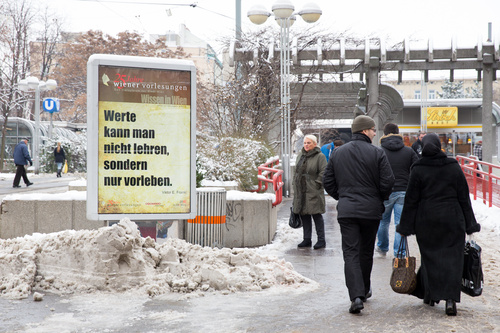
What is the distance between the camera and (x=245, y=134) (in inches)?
722

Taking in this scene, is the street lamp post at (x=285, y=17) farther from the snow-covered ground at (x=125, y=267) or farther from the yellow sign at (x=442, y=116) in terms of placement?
the yellow sign at (x=442, y=116)

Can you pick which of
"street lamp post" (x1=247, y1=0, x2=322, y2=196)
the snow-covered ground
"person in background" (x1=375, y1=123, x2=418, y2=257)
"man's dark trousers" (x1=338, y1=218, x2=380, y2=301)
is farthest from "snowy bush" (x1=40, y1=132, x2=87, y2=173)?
"man's dark trousers" (x1=338, y1=218, x2=380, y2=301)

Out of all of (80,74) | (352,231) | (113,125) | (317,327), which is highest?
(80,74)

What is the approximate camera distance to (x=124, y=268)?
6.71 m

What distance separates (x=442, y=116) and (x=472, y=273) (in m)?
41.2

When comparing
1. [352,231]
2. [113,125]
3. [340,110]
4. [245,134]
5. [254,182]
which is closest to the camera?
[352,231]

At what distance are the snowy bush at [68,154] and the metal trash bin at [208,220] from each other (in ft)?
85.6

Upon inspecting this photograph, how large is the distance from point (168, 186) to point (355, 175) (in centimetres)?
273

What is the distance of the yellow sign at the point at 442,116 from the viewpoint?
44375 millimetres

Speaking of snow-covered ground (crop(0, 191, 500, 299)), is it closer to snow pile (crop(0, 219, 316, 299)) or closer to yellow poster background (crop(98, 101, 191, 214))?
snow pile (crop(0, 219, 316, 299))

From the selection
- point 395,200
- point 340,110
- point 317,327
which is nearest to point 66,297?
point 317,327

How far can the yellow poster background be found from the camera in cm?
743

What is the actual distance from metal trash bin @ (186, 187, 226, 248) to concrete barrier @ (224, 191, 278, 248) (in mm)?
433

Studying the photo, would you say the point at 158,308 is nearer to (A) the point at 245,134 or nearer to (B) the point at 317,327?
(B) the point at 317,327
